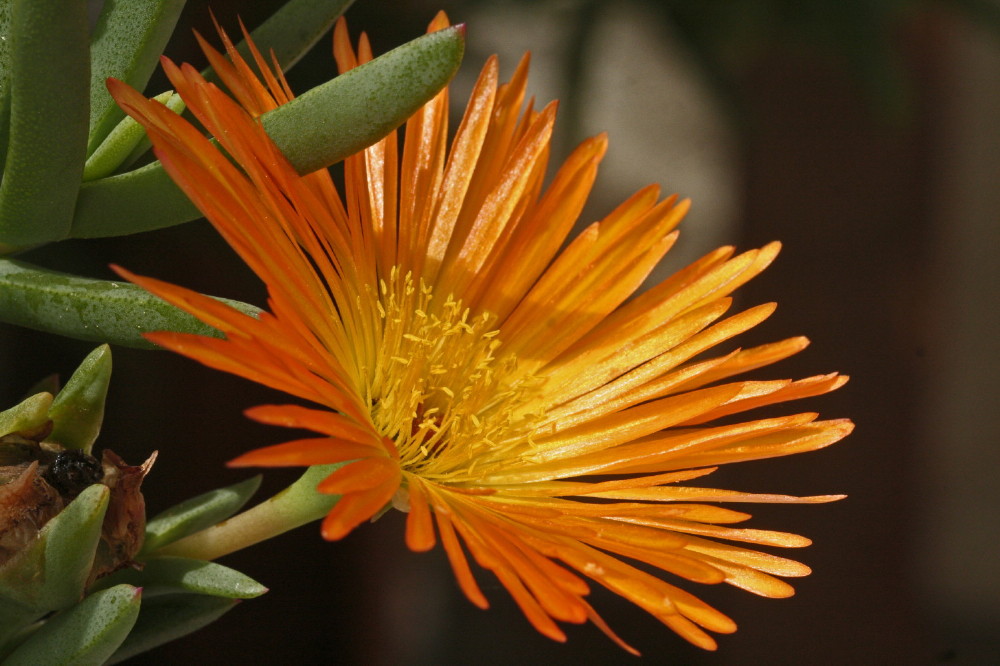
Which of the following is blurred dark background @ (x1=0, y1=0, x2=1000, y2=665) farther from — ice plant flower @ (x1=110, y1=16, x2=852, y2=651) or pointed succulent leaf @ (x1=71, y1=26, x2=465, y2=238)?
pointed succulent leaf @ (x1=71, y1=26, x2=465, y2=238)

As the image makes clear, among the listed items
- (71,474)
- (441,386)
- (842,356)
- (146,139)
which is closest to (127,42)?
(146,139)

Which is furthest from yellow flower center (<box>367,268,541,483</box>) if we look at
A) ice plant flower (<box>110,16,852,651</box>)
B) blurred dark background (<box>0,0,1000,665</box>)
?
blurred dark background (<box>0,0,1000,665</box>)

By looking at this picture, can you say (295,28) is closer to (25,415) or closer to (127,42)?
(127,42)

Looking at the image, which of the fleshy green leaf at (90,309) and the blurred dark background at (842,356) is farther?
the blurred dark background at (842,356)

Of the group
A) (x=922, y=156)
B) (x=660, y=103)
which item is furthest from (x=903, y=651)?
(x=660, y=103)

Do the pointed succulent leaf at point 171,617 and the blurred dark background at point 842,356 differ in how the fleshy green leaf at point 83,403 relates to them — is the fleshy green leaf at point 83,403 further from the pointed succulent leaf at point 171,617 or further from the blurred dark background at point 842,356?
the blurred dark background at point 842,356

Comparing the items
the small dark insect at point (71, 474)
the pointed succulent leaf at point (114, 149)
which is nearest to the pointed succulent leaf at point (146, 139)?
the pointed succulent leaf at point (114, 149)

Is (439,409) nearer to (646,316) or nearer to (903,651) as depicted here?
(646,316)
